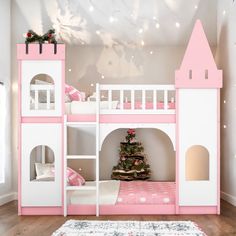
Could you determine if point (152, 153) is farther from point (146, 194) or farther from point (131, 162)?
point (146, 194)

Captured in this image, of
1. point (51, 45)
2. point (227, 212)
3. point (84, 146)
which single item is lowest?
point (227, 212)

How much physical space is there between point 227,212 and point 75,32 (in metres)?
3.07

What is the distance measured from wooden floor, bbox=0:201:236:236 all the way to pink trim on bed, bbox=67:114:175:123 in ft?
3.41

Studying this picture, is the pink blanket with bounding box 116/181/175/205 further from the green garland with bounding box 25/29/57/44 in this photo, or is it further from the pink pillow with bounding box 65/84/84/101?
the green garland with bounding box 25/29/57/44

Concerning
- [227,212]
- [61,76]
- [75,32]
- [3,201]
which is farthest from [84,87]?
Result: [227,212]

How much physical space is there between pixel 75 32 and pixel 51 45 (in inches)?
48.8

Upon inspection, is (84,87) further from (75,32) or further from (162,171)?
(162,171)

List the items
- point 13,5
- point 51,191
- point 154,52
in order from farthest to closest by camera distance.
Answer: point 154,52, point 13,5, point 51,191

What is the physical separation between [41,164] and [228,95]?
2538 mm

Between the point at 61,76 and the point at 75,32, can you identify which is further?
the point at 75,32

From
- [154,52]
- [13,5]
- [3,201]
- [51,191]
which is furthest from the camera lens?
[154,52]

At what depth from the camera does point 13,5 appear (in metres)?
5.77

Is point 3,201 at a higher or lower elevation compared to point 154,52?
lower

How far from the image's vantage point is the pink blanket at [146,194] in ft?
15.6
